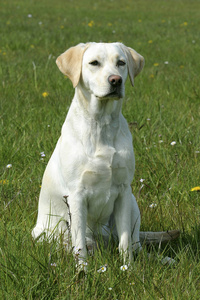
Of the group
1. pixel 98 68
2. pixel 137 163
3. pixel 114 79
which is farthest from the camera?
pixel 137 163

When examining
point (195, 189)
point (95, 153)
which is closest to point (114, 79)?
point (95, 153)

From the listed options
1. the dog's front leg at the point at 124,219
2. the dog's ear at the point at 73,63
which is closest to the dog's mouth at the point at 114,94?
the dog's ear at the point at 73,63

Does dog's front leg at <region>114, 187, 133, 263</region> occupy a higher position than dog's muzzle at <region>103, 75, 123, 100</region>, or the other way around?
dog's muzzle at <region>103, 75, 123, 100</region>

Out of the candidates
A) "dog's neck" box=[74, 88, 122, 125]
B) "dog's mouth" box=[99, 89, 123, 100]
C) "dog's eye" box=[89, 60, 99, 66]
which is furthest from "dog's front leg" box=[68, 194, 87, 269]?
"dog's eye" box=[89, 60, 99, 66]

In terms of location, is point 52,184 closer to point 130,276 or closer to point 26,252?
point 26,252

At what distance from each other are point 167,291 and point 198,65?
5541 millimetres

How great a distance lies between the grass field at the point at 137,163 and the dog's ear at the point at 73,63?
2.73 feet

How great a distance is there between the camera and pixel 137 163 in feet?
13.2

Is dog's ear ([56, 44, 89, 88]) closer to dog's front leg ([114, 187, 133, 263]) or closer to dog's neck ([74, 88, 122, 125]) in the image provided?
dog's neck ([74, 88, 122, 125])

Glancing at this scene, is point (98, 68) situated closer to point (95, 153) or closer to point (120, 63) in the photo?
point (120, 63)

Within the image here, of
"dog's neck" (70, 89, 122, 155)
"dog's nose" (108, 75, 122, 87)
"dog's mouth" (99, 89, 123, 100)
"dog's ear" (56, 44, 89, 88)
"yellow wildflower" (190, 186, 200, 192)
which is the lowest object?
"yellow wildflower" (190, 186, 200, 192)

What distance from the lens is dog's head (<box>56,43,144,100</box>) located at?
2746 millimetres

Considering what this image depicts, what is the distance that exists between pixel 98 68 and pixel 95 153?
0.49 meters

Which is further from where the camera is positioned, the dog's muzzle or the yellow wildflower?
the yellow wildflower
